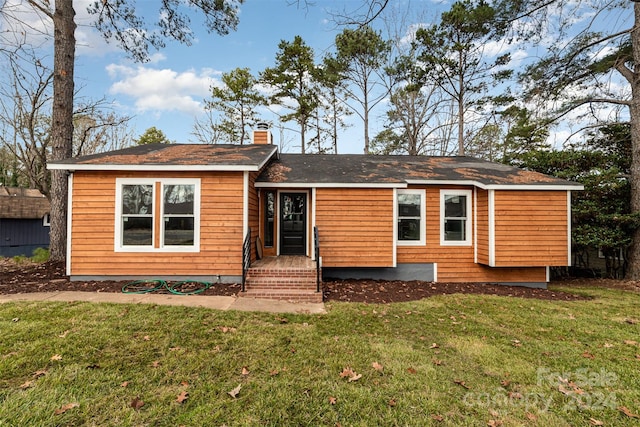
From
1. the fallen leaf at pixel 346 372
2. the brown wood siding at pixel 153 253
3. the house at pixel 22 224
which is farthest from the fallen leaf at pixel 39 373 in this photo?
the house at pixel 22 224

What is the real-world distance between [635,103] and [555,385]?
11346 millimetres

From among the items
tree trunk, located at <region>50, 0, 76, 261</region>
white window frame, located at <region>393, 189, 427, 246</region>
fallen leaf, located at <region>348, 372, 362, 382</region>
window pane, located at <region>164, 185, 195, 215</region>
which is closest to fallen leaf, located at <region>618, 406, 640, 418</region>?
fallen leaf, located at <region>348, 372, 362, 382</region>

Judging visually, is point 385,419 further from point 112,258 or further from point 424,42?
point 424,42

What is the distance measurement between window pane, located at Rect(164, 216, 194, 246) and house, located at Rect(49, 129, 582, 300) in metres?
0.02

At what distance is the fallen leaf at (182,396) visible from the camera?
247 cm

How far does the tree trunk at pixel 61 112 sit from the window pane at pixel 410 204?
9923mm

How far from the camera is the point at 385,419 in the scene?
2.35 m

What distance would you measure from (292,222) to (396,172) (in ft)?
11.4

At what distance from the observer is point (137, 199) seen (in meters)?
6.71

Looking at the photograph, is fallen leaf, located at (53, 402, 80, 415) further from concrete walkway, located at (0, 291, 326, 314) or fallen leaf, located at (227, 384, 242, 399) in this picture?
concrete walkway, located at (0, 291, 326, 314)

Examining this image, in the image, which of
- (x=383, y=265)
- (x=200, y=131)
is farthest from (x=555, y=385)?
(x=200, y=131)

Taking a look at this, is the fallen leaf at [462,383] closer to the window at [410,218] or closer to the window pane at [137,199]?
the window at [410,218]

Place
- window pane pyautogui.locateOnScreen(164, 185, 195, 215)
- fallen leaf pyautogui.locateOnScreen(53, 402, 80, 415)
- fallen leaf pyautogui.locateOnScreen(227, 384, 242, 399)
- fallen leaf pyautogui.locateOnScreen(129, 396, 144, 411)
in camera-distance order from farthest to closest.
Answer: window pane pyautogui.locateOnScreen(164, 185, 195, 215)
fallen leaf pyautogui.locateOnScreen(227, 384, 242, 399)
fallen leaf pyautogui.locateOnScreen(129, 396, 144, 411)
fallen leaf pyautogui.locateOnScreen(53, 402, 80, 415)

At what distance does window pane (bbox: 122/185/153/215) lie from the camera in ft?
22.0
